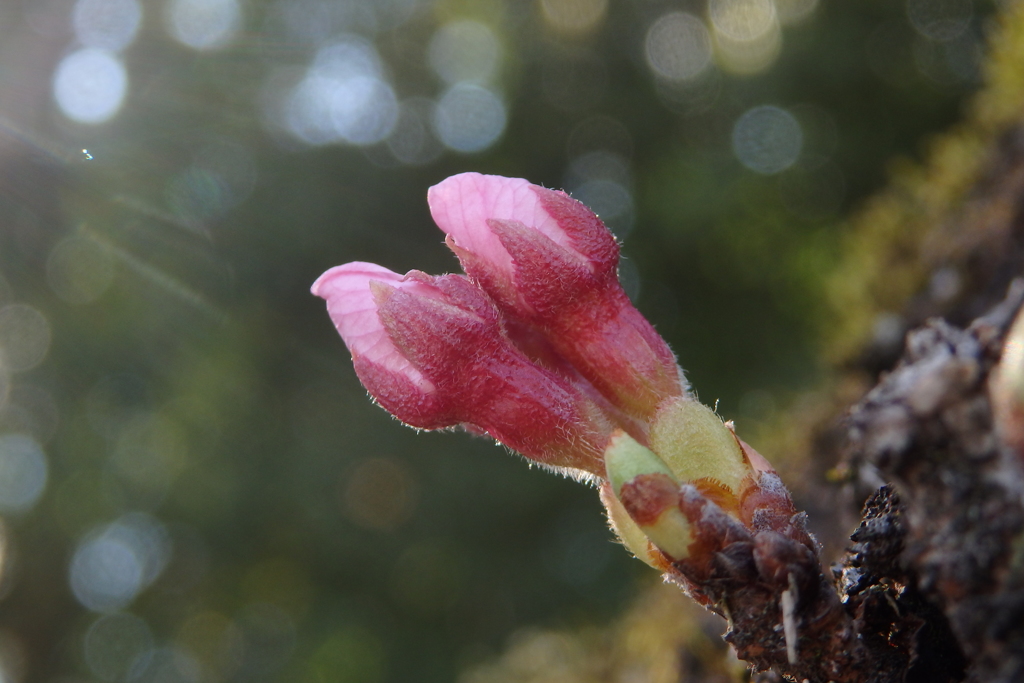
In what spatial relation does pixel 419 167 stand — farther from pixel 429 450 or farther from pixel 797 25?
pixel 797 25

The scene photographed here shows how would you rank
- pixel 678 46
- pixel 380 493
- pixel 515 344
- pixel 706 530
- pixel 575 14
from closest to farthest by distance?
pixel 706 530 → pixel 515 344 → pixel 678 46 → pixel 575 14 → pixel 380 493

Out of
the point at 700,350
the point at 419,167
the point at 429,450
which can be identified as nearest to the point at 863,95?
the point at 700,350

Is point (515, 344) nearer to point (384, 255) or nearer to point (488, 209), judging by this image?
point (488, 209)

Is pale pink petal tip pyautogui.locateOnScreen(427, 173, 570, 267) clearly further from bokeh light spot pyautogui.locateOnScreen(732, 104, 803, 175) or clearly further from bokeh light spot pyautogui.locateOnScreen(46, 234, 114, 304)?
bokeh light spot pyautogui.locateOnScreen(46, 234, 114, 304)

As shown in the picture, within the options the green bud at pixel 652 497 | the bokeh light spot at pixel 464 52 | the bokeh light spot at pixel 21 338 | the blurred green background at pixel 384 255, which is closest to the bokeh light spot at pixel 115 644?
the blurred green background at pixel 384 255

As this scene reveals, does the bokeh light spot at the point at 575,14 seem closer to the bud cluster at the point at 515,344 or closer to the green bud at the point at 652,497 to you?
the bud cluster at the point at 515,344

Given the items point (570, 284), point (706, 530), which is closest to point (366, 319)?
point (570, 284)

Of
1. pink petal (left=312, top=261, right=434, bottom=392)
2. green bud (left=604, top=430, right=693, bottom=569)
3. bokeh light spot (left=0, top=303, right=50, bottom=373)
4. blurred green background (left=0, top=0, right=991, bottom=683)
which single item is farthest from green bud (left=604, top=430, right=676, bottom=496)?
bokeh light spot (left=0, top=303, right=50, bottom=373)
